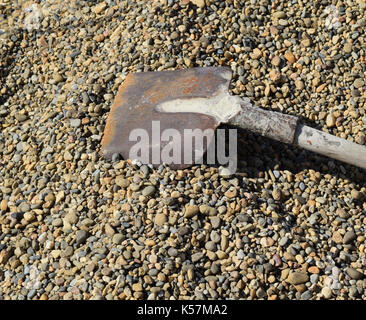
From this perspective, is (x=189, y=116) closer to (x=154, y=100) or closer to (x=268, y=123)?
(x=154, y=100)

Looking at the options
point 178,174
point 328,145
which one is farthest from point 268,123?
point 178,174

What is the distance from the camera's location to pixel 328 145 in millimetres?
3023

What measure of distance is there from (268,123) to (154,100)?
755mm

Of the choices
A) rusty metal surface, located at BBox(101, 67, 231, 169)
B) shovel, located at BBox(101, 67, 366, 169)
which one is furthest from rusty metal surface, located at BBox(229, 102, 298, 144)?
rusty metal surface, located at BBox(101, 67, 231, 169)

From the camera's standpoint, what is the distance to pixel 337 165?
11.0 ft

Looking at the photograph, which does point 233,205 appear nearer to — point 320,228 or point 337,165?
point 320,228

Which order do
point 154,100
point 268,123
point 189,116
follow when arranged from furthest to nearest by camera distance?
point 154,100 < point 189,116 < point 268,123

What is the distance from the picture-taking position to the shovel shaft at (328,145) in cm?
302

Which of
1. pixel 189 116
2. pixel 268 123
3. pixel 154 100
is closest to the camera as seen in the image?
pixel 268 123

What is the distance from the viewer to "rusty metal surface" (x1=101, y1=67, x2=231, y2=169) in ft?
10.4

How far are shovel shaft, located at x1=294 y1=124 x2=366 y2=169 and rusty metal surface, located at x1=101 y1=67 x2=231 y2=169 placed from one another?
0.49m

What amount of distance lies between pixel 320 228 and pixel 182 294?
0.90 m

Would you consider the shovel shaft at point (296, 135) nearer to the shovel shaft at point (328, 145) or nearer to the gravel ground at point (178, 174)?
the shovel shaft at point (328, 145)
